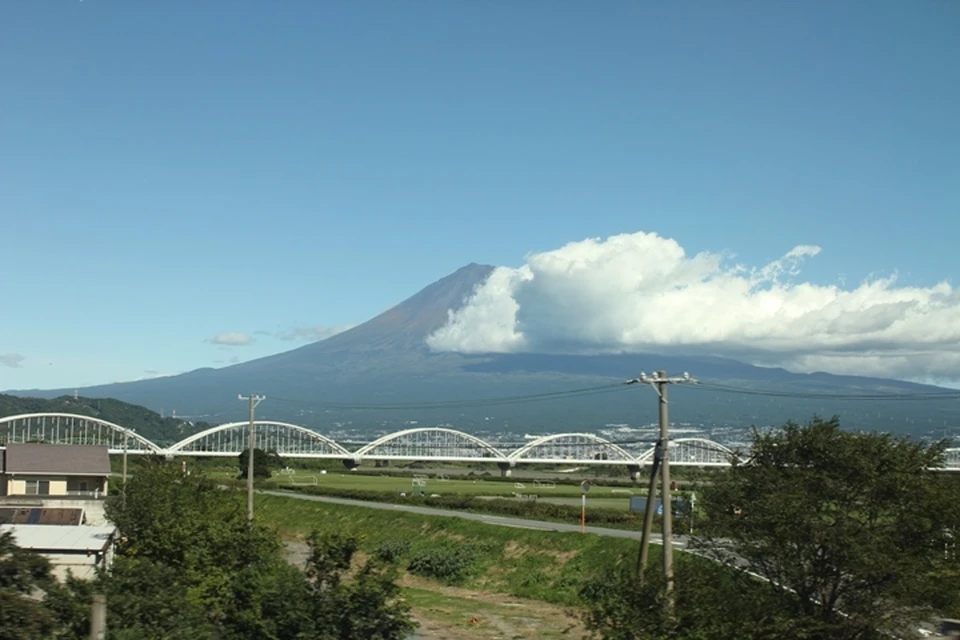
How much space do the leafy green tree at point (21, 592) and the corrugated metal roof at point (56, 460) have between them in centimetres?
5219

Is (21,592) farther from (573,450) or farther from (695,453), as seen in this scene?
(573,450)

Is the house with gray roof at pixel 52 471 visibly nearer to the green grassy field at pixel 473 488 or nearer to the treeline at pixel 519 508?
the treeline at pixel 519 508

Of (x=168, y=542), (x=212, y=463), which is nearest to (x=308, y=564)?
(x=168, y=542)

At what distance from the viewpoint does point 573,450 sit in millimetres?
189750

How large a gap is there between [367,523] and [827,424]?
39.3 m

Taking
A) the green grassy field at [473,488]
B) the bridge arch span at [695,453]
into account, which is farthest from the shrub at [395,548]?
the bridge arch span at [695,453]

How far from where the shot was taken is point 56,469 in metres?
65.2

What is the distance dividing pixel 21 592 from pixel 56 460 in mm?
55019

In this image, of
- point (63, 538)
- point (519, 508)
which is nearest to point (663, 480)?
point (63, 538)

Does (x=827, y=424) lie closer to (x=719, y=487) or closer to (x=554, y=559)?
(x=719, y=487)

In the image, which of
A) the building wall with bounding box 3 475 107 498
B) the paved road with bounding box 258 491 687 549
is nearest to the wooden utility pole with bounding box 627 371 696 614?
the paved road with bounding box 258 491 687 549

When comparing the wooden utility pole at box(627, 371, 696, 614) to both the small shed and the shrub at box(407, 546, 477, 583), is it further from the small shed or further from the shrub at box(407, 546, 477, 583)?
the shrub at box(407, 546, 477, 583)

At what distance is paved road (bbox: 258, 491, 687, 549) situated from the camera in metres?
48.0

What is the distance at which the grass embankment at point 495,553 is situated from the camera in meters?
43.7
